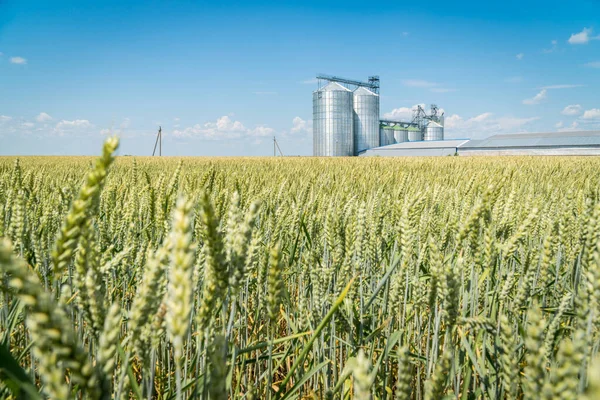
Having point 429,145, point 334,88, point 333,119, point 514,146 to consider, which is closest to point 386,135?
point 429,145

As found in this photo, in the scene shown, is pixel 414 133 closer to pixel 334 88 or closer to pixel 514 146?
pixel 514 146

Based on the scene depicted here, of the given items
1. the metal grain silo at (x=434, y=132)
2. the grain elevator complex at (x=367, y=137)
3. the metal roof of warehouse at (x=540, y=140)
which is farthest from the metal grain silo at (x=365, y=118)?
the metal grain silo at (x=434, y=132)

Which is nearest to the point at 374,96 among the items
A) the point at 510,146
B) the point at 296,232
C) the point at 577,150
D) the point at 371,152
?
the point at 371,152

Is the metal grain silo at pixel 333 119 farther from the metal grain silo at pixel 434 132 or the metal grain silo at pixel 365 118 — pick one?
the metal grain silo at pixel 434 132

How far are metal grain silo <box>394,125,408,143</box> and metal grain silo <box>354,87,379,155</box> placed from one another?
22.0 feet

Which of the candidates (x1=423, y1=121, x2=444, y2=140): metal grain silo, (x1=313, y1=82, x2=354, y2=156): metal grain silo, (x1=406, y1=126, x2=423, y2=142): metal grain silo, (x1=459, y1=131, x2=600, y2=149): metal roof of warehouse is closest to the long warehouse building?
(x1=459, y1=131, x2=600, y2=149): metal roof of warehouse

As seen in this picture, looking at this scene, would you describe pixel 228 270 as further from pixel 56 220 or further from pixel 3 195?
pixel 3 195

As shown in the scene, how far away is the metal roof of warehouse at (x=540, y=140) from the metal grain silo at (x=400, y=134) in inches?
337

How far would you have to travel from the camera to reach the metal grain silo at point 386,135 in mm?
41594

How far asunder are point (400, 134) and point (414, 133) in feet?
9.62

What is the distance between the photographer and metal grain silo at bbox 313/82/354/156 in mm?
35281

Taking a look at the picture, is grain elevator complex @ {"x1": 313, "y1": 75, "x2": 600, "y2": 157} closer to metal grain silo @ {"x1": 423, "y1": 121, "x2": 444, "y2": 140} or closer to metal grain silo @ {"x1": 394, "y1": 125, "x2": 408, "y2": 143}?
metal grain silo @ {"x1": 394, "y1": 125, "x2": 408, "y2": 143}

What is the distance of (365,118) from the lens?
1485 inches

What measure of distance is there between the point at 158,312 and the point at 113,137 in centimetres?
26
